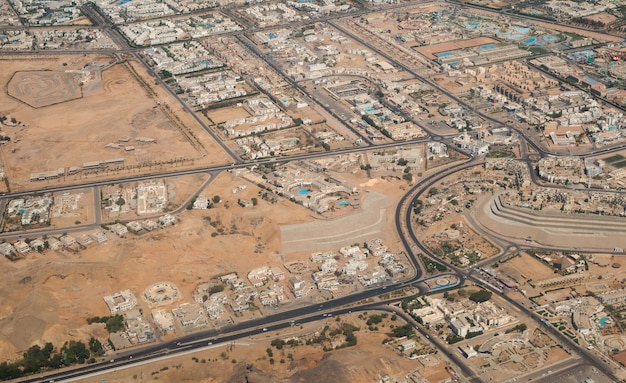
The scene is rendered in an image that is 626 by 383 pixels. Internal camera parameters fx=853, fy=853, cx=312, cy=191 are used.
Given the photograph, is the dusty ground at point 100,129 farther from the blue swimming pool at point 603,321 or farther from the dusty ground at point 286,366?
the blue swimming pool at point 603,321

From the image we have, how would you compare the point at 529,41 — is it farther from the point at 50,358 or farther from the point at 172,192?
the point at 50,358

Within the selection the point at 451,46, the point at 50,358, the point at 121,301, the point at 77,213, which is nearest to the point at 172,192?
the point at 77,213

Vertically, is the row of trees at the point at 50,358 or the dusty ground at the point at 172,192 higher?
the row of trees at the point at 50,358

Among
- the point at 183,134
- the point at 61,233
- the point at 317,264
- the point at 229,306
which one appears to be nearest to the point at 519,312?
the point at 317,264

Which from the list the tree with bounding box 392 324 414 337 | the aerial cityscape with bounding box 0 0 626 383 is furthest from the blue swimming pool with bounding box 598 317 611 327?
the tree with bounding box 392 324 414 337

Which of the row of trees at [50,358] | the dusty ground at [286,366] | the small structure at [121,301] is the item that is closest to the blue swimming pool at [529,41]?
the dusty ground at [286,366]

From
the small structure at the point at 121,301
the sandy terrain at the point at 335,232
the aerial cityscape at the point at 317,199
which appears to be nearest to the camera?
the aerial cityscape at the point at 317,199
